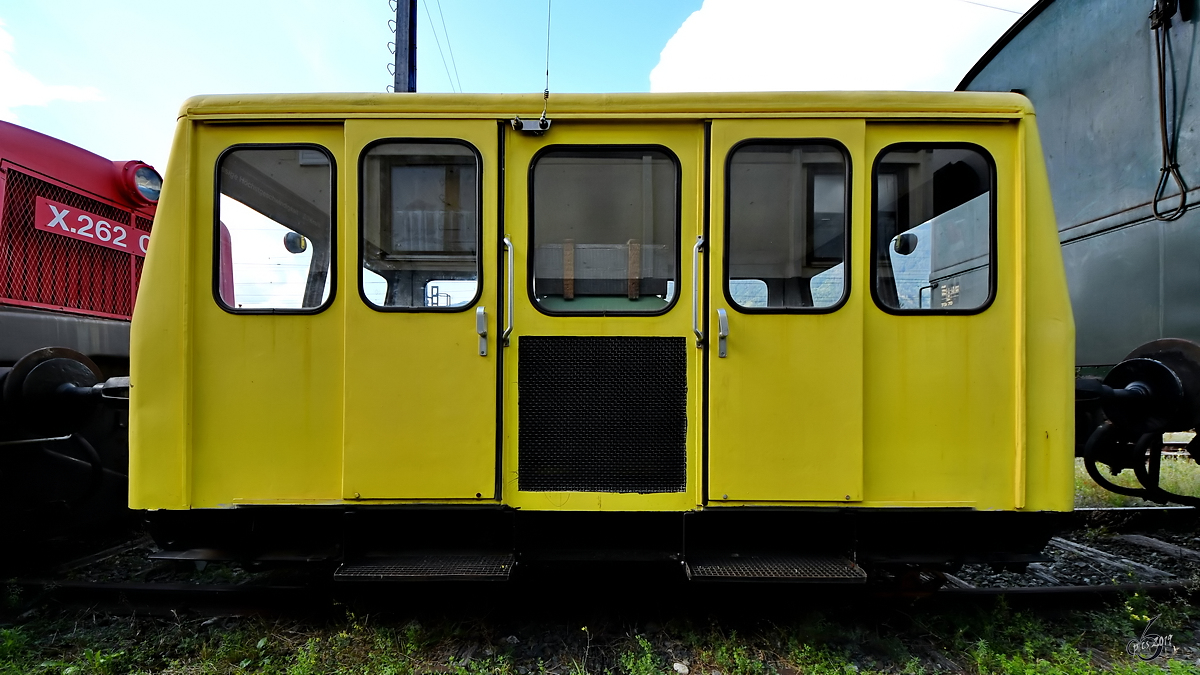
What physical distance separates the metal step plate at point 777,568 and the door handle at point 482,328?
1492 millimetres

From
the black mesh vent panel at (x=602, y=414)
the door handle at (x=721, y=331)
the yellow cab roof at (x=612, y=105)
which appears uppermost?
the yellow cab roof at (x=612, y=105)

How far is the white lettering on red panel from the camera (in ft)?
11.4

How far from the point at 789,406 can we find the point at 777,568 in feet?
2.67

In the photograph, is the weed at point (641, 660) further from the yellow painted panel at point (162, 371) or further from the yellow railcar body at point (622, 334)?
the yellow painted panel at point (162, 371)

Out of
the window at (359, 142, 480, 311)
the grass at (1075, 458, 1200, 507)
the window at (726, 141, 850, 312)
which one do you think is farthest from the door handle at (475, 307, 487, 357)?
the grass at (1075, 458, 1200, 507)

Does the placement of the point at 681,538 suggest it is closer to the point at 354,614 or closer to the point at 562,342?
the point at 562,342

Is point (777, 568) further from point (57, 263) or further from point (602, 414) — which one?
point (57, 263)

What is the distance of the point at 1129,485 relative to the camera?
17.5 ft

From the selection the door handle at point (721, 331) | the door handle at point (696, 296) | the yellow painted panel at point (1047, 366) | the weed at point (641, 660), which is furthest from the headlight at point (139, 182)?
the yellow painted panel at point (1047, 366)

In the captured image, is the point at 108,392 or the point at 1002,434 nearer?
the point at 1002,434

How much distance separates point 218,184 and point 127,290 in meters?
2.25

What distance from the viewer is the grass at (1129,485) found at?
492 cm

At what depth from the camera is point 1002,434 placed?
2.56 m

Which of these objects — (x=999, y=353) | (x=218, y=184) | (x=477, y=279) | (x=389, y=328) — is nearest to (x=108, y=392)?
(x=218, y=184)
